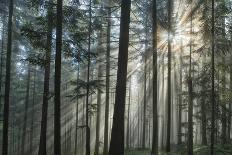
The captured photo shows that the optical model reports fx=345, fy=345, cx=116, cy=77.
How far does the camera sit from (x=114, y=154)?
12070 mm

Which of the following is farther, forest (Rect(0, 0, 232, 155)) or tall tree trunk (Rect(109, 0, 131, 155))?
forest (Rect(0, 0, 232, 155))

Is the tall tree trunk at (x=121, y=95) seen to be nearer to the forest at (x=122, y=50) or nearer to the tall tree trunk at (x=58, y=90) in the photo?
the forest at (x=122, y=50)

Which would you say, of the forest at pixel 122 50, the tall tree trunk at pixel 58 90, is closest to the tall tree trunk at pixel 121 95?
the forest at pixel 122 50

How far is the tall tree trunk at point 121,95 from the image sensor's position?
12164mm

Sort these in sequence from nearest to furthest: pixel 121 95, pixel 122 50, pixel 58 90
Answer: pixel 121 95 < pixel 122 50 < pixel 58 90

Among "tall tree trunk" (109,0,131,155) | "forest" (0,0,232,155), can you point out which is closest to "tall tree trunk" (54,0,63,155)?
"forest" (0,0,232,155)

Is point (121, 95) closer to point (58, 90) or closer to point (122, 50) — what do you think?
point (122, 50)

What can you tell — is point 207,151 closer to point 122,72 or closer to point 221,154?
point 221,154

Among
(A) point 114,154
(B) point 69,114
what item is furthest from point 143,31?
(B) point 69,114

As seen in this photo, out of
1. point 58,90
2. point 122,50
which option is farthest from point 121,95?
point 58,90

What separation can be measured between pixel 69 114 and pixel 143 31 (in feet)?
99.8

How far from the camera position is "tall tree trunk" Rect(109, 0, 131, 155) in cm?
Answer: 1216

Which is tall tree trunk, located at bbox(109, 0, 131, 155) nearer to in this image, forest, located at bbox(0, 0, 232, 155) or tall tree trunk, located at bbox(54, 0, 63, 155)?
forest, located at bbox(0, 0, 232, 155)

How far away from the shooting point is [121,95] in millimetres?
12555
